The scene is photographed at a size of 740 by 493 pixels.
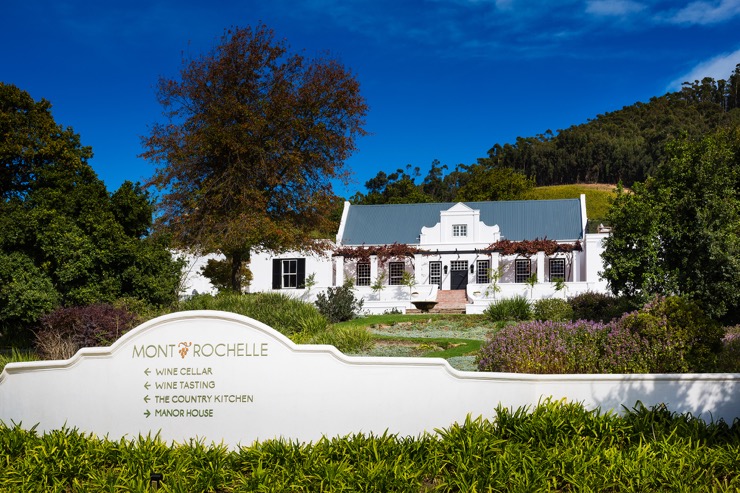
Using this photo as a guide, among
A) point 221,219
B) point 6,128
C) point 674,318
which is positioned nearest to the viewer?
point 674,318

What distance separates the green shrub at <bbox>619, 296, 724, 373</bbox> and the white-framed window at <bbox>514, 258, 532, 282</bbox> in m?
25.5

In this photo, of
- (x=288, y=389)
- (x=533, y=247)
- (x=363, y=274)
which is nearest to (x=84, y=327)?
(x=288, y=389)

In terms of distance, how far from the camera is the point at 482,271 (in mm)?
37156

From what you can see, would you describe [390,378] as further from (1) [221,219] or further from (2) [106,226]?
→ (1) [221,219]

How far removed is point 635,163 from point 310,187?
78.2 metres

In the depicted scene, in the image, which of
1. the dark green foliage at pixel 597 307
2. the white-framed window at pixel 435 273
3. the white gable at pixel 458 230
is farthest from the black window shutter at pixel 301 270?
the dark green foliage at pixel 597 307

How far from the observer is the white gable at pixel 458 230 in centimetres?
3731

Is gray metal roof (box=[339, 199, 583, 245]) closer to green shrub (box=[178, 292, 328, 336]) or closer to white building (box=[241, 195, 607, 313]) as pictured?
white building (box=[241, 195, 607, 313])

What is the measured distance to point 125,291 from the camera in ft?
65.7

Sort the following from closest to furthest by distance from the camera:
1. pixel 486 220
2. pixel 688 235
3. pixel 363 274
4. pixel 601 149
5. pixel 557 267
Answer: pixel 688 235
pixel 557 267
pixel 363 274
pixel 486 220
pixel 601 149

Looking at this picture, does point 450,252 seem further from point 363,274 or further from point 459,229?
point 363,274

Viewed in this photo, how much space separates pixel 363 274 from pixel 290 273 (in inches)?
152

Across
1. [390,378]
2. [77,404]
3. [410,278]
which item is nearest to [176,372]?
[77,404]

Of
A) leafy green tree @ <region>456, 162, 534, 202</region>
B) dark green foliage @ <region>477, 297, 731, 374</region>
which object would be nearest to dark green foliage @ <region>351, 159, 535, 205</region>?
leafy green tree @ <region>456, 162, 534, 202</region>
